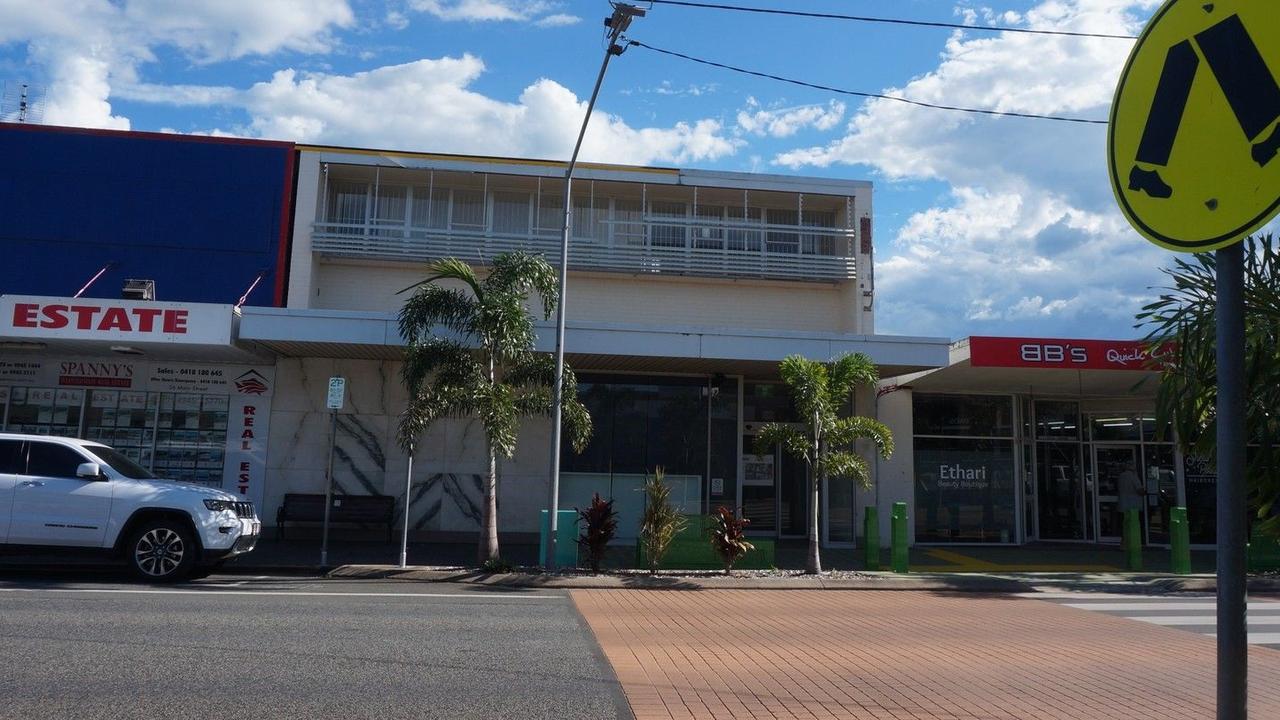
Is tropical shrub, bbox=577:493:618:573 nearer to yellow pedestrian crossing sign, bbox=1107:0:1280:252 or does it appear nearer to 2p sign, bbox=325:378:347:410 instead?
2p sign, bbox=325:378:347:410

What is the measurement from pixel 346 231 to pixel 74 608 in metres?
12.2

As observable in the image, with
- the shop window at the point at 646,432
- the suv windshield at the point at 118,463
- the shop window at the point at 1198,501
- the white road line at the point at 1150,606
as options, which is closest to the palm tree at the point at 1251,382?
the white road line at the point at 1150,606

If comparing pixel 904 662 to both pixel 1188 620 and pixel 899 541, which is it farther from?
pixel 899 541

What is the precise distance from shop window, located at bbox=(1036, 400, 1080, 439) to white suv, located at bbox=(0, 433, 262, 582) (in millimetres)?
17750

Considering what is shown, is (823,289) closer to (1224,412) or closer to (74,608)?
(74,608)

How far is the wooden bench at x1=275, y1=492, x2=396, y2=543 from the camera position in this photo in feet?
59.6

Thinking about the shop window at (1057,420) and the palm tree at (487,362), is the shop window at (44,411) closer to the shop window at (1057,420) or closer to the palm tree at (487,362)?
the palm tree at (487,362)

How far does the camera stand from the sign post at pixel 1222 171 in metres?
2.46

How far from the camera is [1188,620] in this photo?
445 inches

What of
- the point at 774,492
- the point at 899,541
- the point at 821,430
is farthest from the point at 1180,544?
the point at 774,492

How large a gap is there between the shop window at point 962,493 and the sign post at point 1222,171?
18703mm

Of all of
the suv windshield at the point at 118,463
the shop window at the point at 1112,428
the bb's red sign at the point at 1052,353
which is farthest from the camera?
the shop window at the point at 1112,428

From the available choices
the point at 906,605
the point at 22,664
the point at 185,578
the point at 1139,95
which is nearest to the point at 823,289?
the point at 906,605

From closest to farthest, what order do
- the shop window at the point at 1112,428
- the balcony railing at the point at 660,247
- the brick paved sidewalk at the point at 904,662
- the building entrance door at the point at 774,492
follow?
the brick paved sidewalk at the point at 904,662
the building entrance door at the point at 774,492
the balcony railing at the point at 660,247
the shop window at the point at 1112,428
